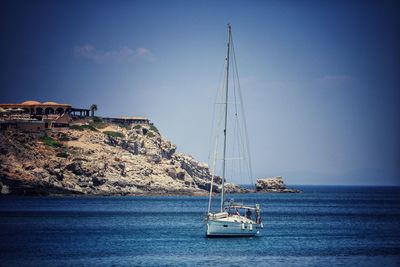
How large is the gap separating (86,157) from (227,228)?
300 ft

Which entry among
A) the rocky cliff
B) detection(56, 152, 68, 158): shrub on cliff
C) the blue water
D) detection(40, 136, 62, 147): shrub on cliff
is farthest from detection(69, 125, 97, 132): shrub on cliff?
the blue water

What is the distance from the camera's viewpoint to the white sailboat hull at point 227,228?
59375 mm

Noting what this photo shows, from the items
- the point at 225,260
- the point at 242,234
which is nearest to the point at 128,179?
the point at 242,234

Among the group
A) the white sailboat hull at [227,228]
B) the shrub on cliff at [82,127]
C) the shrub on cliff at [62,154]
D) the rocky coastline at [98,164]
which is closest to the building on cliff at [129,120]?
the rocky coastline at [98,164]

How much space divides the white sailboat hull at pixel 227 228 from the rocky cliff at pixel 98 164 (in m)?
77.7

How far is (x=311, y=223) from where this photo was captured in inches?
3282

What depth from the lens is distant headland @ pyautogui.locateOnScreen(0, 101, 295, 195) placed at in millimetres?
133625

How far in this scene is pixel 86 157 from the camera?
482ft

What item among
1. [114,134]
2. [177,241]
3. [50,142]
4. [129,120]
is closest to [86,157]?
[50,142]

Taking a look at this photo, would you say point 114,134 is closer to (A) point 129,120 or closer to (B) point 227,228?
(A) point 129,120

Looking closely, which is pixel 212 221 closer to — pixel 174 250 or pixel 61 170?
pixel 174 250

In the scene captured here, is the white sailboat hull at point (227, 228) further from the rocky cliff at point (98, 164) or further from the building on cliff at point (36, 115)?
the building on cliff at point (36, 115)

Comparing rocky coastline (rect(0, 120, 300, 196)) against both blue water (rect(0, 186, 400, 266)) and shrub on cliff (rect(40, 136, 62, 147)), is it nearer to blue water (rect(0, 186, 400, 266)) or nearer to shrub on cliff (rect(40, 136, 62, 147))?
shrub on cliff (rect(40, 136, 62, 147))

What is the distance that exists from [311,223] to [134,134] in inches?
3609
